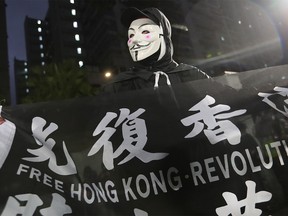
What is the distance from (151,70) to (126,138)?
731 millimetres

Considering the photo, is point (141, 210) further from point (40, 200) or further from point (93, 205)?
point (40, 200)

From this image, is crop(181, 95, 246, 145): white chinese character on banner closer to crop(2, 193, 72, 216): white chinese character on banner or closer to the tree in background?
crop(2, 193, 72, 216): white chinese character on banner

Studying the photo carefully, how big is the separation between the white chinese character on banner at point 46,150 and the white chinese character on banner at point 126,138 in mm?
107

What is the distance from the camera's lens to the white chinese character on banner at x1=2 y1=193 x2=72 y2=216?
135cm

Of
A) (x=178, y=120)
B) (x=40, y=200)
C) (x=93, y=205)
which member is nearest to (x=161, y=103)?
(x=178, y=120)

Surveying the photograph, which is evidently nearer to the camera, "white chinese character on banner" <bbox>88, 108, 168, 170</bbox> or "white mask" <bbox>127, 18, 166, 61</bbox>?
"white chinese character on banner" <bbox>88, 108, 168, 170</bbox>

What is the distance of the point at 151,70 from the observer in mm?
2182

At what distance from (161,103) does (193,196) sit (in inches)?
18.3

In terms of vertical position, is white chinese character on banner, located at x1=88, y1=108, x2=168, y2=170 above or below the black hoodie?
below

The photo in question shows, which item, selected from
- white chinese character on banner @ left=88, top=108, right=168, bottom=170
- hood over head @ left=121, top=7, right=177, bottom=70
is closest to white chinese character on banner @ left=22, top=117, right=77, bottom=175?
white chinese character on banner @ left=88, top=108, right=168, bottom=170

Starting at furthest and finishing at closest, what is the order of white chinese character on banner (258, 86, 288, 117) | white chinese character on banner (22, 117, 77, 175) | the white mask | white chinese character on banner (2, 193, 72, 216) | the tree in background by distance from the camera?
the tree in background → the white mask → white chinese character on banner (258, 86, 288, 117) → white chinese character on banner (22, 117, 77, 175) → white chinese character on banner (2, 193, 72, 216)

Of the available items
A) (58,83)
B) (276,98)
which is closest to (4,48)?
(58,83)

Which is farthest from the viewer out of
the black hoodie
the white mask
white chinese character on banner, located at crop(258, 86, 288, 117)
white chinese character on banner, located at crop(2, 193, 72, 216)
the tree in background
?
the tree in background

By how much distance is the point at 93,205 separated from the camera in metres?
1.40
